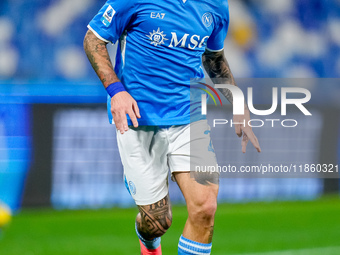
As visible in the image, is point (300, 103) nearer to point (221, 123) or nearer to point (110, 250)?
point (221, 123)

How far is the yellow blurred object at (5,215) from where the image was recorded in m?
6.27

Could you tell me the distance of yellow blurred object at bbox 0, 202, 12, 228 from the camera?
627 centimetres

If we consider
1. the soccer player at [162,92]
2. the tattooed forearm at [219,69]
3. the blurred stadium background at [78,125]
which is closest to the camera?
the soccer player at [162,92]

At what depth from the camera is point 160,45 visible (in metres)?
3.44

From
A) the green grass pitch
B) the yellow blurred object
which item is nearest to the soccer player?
the green grass pitch

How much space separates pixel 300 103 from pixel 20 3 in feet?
13.2

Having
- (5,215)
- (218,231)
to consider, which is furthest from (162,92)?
(5,215)

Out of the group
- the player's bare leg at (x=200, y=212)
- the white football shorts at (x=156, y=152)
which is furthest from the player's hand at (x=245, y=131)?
the player's bare leg at (x=200, y=212)

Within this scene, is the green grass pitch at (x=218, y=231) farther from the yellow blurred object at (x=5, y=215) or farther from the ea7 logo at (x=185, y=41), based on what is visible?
the ea7 logo at (x=185, y=41)

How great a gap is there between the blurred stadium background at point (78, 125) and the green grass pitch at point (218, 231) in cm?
5

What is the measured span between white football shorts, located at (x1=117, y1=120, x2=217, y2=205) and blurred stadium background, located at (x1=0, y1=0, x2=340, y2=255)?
2.10m

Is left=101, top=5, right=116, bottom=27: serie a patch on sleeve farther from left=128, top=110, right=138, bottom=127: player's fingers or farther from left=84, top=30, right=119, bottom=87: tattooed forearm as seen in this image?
left=128, top=110, right=138, bottom=127: player's fingers

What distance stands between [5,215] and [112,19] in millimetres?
3802

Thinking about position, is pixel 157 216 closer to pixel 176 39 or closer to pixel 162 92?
pixel 162 92
